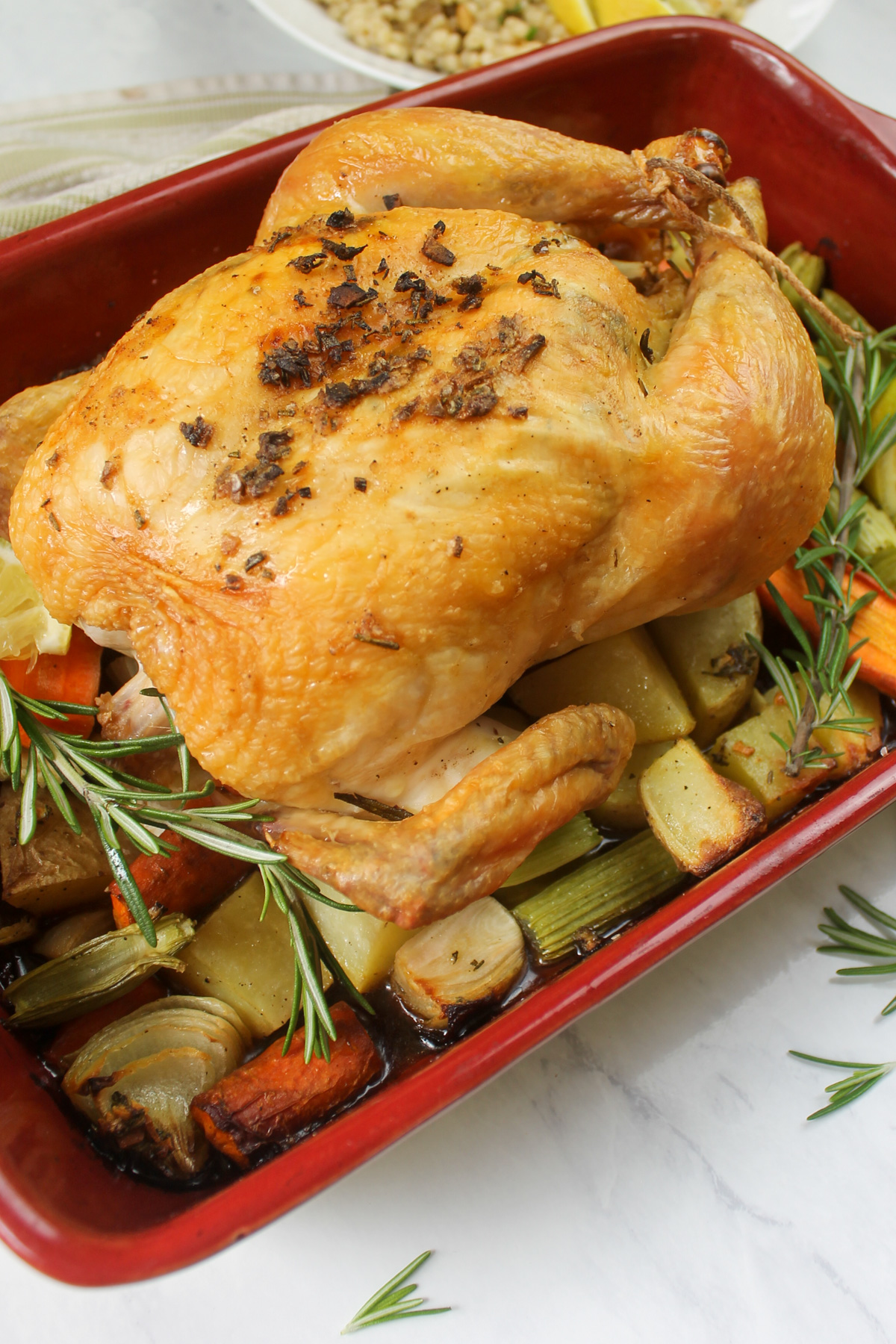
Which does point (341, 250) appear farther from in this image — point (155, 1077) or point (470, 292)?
point (155, 1077)

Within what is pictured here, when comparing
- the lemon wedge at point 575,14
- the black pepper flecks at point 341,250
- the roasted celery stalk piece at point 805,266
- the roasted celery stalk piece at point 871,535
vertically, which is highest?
the lemon wedge at point 575,14

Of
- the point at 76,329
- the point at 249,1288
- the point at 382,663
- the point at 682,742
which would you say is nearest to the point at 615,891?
the point at 682,742

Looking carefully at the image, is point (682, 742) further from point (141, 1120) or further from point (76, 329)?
point (76, 329)

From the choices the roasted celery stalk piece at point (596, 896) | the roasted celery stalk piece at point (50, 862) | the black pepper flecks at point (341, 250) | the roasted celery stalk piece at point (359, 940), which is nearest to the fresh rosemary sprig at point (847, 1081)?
the roasted celery stalk piece at point (596, 896)

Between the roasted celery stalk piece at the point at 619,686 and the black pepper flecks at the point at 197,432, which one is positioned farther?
the roasted celery stalk piece at the point at 619,686

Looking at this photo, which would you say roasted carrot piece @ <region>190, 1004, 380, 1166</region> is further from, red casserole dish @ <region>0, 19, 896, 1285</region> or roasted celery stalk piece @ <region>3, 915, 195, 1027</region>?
roasted celery stalk piece @ <region>3, 915, 195, 1027</region>

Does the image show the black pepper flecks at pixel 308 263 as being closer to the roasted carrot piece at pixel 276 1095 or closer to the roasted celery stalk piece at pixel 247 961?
the roasted celery stalk piece at pixel 247 961
